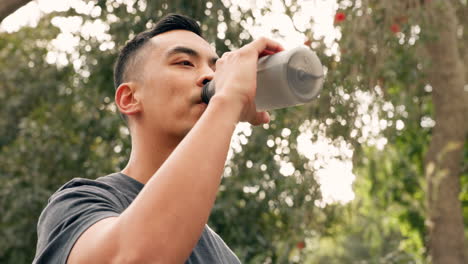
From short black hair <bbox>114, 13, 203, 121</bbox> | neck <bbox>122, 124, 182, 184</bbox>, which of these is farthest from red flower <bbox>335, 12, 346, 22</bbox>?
neck <bbox>122, 124, 182, 184</bbox>

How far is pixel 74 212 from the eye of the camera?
4.09ft

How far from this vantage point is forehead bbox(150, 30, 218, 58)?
1.66 m

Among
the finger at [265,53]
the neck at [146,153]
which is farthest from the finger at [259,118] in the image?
the neck at [146,153]

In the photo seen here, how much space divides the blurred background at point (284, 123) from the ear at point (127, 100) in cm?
167

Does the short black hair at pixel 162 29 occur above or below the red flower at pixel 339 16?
below

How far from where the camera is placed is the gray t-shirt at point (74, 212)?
3.94ft

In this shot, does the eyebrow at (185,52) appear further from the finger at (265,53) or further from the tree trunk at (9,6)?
the tree trunk at (9,6)

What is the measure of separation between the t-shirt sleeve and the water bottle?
0.35m

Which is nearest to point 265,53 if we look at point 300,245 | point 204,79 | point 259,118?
point 259,118

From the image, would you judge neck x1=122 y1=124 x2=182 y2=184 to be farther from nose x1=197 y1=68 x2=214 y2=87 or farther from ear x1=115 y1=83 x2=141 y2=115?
nose x1=197 y1=68 x2=214 y2=87

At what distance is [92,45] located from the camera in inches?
209

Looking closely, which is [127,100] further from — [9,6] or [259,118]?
[9,6]

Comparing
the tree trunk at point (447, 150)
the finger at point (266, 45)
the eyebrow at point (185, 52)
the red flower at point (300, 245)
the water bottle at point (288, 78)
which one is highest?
the finger at point (266, 45)

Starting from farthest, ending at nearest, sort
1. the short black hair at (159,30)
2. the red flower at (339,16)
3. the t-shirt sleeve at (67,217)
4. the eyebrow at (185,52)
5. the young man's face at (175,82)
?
the red flower at (339,16), the short black hair at (159,30), the eyebrow at (185,52), the young man's face at (175,82), the t-shirt sleeve at (67,217)
